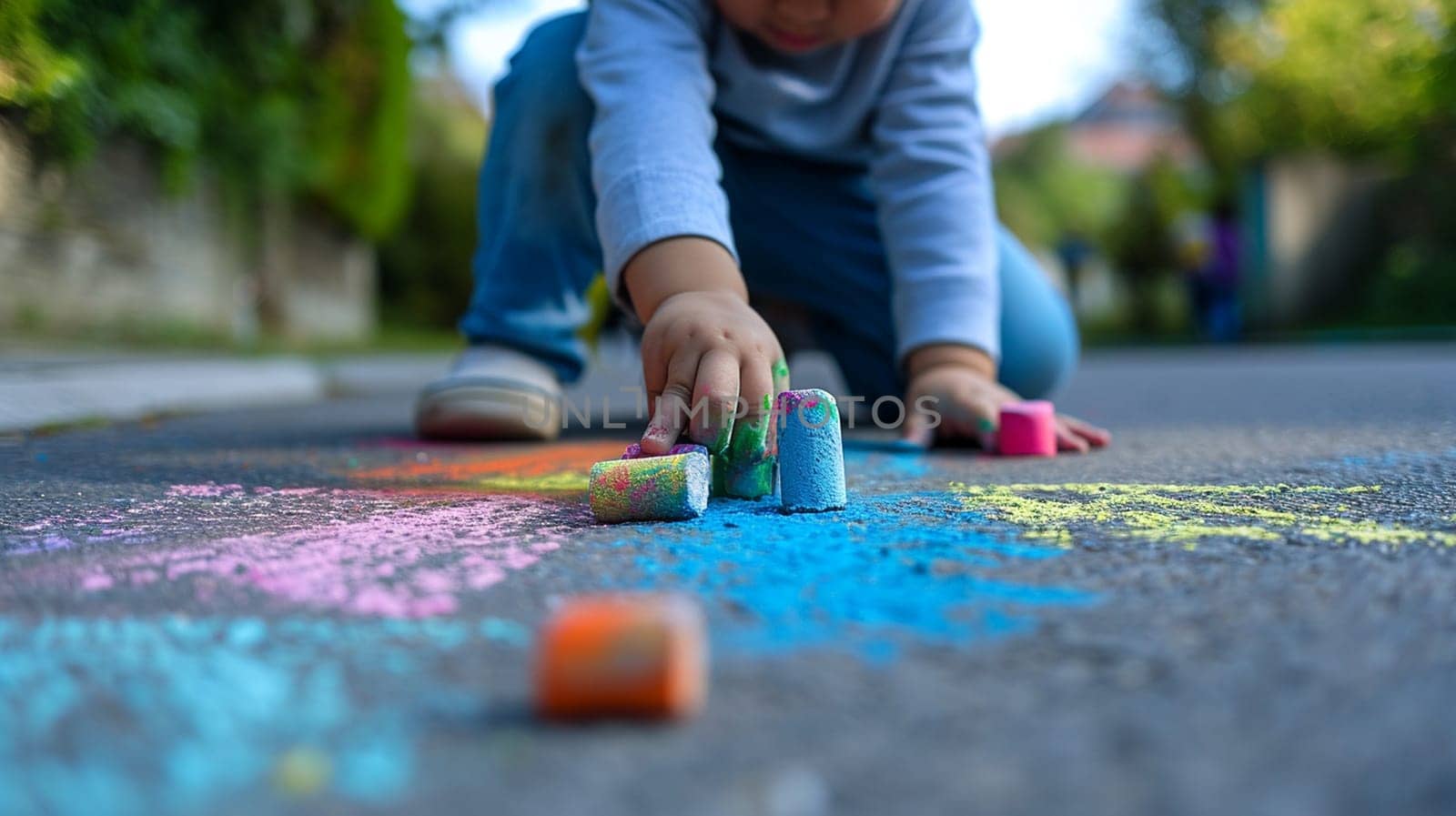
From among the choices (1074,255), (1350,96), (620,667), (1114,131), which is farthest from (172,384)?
(1114,131)

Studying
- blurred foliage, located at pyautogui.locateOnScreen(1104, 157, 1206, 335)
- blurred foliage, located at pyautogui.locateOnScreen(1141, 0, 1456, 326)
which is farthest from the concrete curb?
blurred foliage, located at pyautogui.locateOnScreen(1104, 157, 1206, 335)

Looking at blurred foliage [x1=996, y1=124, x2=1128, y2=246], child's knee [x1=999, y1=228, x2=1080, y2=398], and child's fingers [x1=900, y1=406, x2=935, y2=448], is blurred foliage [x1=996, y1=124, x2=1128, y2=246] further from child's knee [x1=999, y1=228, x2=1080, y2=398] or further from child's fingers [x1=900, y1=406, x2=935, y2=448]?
child's fingers [x1=900, y1=406, x2=935, y2=448]

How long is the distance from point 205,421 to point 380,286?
1316 cm

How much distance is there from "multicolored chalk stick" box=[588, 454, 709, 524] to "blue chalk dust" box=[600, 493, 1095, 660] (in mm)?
26

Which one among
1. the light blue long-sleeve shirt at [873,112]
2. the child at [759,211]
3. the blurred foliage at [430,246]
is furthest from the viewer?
the blurred foliage at [430,246]

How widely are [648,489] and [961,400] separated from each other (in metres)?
0.83

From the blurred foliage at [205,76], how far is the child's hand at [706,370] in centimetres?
125

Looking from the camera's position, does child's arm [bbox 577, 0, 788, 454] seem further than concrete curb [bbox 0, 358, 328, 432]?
No

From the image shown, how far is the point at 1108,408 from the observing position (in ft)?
9.96

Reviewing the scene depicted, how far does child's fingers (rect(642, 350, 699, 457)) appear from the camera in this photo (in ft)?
4.13

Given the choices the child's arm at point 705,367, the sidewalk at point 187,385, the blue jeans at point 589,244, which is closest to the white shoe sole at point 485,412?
the blue jeans at point 589,244

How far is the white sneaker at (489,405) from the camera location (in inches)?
83.0

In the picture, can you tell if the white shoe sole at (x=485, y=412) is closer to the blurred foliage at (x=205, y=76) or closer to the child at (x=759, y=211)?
the child at (x=759, y=211)

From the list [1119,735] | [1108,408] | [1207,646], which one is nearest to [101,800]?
[1119,735]
